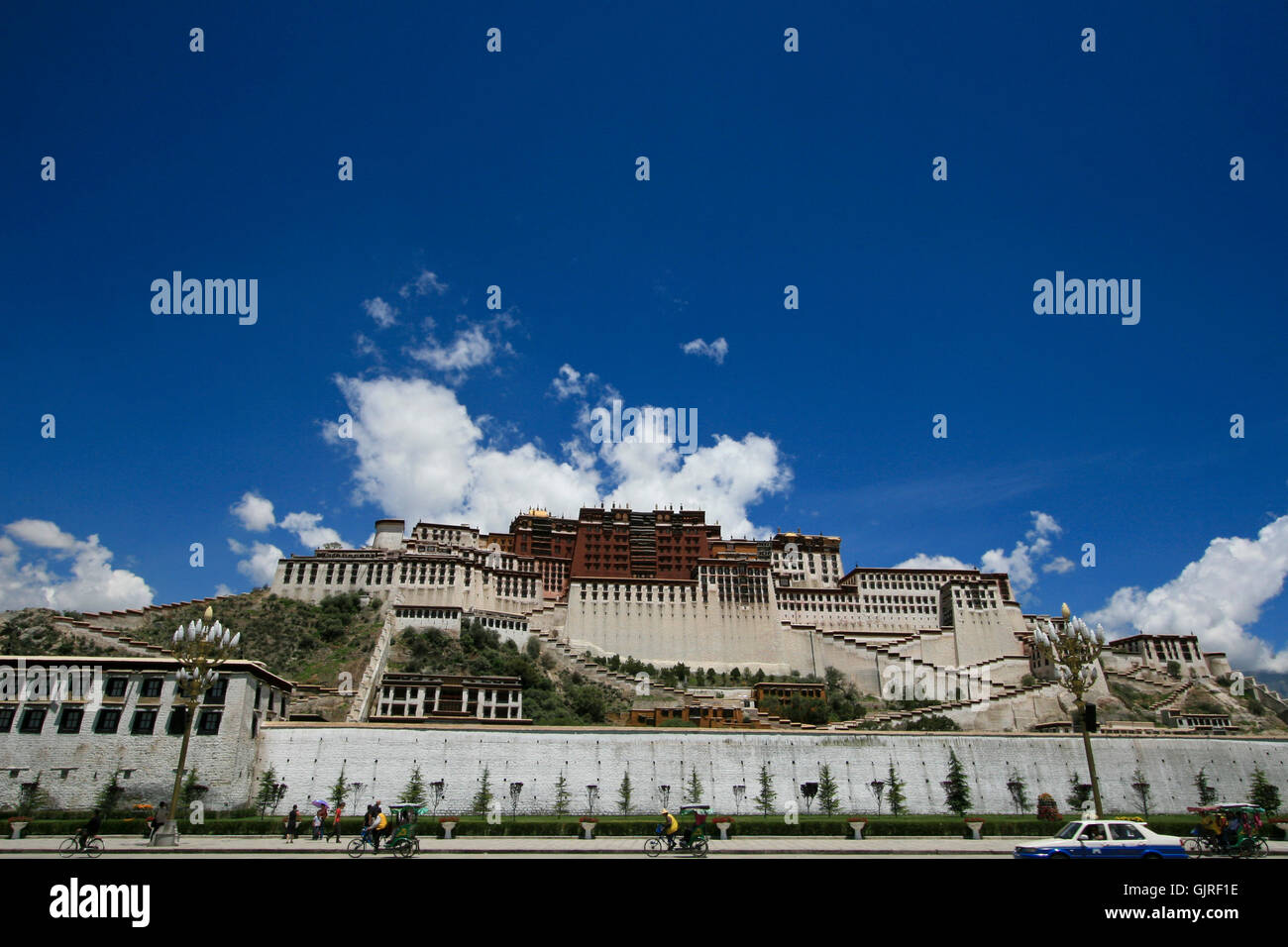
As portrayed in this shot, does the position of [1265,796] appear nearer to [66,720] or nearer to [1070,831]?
[1070,831]

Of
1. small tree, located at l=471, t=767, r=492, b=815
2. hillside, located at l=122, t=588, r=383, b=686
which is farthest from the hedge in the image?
hillside, located at l=122, t=588, r=383, b=686

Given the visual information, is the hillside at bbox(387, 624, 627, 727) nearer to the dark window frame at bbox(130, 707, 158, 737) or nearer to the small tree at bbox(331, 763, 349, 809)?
the small tree at bbox(331, 763, 349, 809)

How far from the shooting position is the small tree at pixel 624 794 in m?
39.8

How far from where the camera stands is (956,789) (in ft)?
140

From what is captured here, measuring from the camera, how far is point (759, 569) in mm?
93562

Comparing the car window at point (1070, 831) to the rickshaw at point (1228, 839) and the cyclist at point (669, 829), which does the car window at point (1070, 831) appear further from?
the cyclist at point (669, 829)

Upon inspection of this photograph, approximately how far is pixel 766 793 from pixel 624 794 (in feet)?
26.3

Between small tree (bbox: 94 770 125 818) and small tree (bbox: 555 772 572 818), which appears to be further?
small tree (bbox: 555 772 572 818)

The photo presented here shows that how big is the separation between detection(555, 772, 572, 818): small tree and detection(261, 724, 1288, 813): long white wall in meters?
0.26

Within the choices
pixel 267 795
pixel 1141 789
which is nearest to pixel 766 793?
pixel 1141 789

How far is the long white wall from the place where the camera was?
3962 centimetres

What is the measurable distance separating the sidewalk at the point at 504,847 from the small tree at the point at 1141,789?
690 inches

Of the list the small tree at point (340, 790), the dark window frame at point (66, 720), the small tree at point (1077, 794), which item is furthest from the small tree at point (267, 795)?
the small tree at point (1077, 794)

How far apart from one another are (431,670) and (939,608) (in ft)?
225
